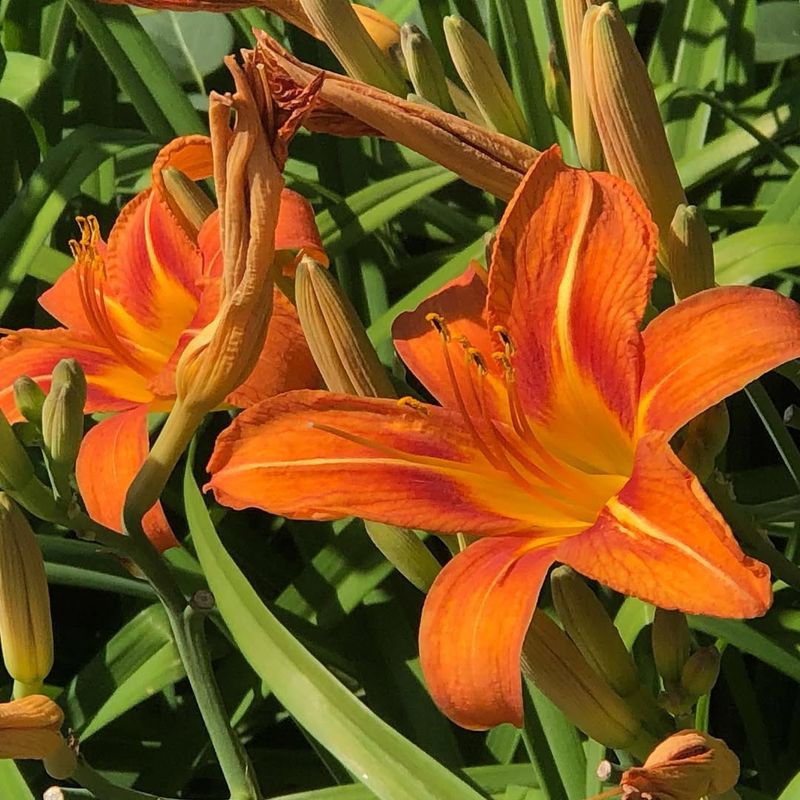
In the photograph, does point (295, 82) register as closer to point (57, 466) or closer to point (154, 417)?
point (57, 466)

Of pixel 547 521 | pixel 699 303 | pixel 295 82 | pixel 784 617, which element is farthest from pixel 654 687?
pixel 295 82

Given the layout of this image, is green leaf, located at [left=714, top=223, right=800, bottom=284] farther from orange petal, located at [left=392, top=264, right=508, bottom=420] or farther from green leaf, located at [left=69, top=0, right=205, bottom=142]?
green leaf, located at [left=69, top=0, right=205, bottom=142]

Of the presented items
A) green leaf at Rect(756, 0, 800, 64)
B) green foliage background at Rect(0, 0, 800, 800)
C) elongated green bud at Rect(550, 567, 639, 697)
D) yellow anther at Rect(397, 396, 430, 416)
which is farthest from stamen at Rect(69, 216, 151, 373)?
green leaf at Rect(756, 0, 800, 64)

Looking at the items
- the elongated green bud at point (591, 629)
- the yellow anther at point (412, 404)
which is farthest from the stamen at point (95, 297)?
the elongated green bud at point (591, 629)

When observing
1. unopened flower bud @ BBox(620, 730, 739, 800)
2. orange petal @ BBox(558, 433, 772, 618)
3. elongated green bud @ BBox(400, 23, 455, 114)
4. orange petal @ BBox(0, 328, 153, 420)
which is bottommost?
unopened flower bud @ BBox(620, 730, 739, 800)

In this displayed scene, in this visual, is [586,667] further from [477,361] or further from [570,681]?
[477,361]

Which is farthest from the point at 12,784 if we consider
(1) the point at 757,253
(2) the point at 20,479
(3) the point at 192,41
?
(3) the point at 192,41

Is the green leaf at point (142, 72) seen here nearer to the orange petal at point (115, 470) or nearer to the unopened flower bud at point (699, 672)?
the orange petal at point (115, 470)
